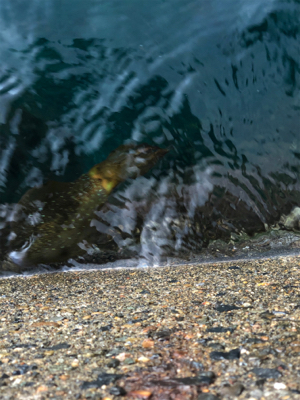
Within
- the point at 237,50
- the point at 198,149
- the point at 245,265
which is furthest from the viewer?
the point at 237,50

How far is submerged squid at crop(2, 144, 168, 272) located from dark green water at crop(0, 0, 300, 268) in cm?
12

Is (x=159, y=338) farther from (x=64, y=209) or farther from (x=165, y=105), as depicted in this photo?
(x=165, y=105)

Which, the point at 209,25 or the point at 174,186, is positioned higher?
the point at 209,25

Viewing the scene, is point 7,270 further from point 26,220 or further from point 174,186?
point 174,186

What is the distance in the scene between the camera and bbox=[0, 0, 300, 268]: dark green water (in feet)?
11.2

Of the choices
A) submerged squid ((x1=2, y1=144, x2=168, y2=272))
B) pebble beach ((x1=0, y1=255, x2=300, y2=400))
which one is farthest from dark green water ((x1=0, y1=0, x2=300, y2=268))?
pebble beach ((x1=0, y1=255, x2=300, y2=400))

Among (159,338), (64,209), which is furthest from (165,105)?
(159,338)

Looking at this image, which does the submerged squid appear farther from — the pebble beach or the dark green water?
the pebble beach

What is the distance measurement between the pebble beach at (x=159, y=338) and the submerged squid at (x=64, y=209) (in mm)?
664

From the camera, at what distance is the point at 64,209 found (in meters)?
3.42

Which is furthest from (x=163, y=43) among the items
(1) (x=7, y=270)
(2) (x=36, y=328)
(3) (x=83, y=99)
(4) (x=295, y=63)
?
(2) (x=36, y=328)

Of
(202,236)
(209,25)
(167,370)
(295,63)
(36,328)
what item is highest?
(209,25)

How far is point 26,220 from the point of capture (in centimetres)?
341

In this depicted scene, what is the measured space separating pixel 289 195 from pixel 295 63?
1.56 metres
